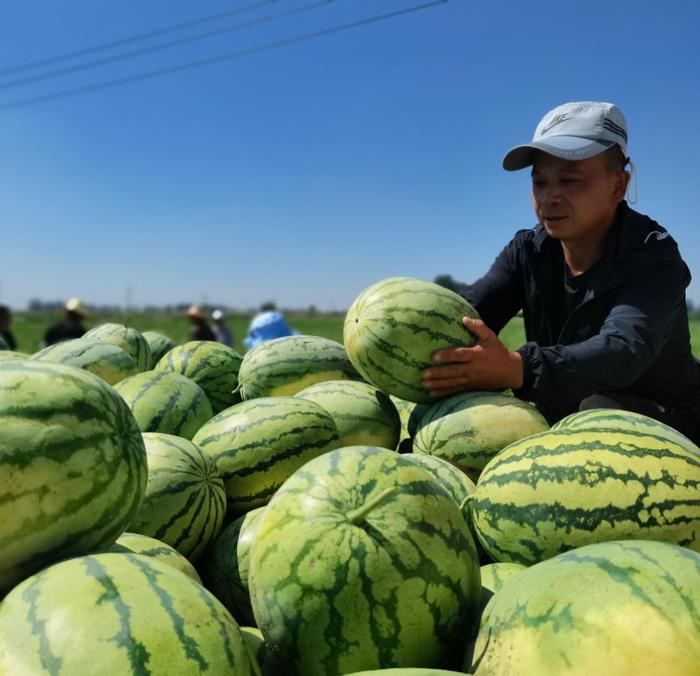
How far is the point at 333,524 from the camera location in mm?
1311

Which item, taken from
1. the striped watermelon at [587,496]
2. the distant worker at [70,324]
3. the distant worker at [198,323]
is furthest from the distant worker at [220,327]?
the striped watermelon at [587,496]

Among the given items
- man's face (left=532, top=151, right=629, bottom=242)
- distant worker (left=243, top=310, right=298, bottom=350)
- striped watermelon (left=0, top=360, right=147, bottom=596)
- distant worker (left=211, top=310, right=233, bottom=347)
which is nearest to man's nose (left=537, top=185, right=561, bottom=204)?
man's face (left=532, top=151, right=629, bottom=242)

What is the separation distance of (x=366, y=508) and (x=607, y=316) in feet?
7.10

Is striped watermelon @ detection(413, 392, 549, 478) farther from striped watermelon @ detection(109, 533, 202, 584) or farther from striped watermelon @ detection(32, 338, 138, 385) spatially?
striped watermelon @ detection(32, 338, 138, 385)

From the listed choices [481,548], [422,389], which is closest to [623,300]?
[422,389]

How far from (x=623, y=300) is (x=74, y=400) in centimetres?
236

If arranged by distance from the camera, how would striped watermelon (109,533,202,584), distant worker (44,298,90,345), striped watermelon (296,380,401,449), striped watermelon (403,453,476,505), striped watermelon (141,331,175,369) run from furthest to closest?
distant worker (44,298,90,345)
striped watermelon (141,331,175,369)
striped watermelon (296,380,401,449)
striped watermelon (403,453,476,505)
striped watermelon (109,533,202,584)

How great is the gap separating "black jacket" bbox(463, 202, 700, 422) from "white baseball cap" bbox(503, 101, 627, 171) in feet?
1.26

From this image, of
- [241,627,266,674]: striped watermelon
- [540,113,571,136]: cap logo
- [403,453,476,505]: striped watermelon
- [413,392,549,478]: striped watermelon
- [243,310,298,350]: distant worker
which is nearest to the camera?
[241,627,266,674]: striped watermelon

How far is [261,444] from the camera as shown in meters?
2.09

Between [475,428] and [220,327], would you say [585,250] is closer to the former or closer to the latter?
[475,428]

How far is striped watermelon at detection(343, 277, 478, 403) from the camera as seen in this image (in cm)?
258

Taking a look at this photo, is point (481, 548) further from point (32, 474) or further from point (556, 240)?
point (556, 240)

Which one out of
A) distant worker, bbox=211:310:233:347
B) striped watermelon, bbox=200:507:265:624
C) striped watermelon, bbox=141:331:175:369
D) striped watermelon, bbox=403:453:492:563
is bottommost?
distant worker, bbox=211:310:233:347
